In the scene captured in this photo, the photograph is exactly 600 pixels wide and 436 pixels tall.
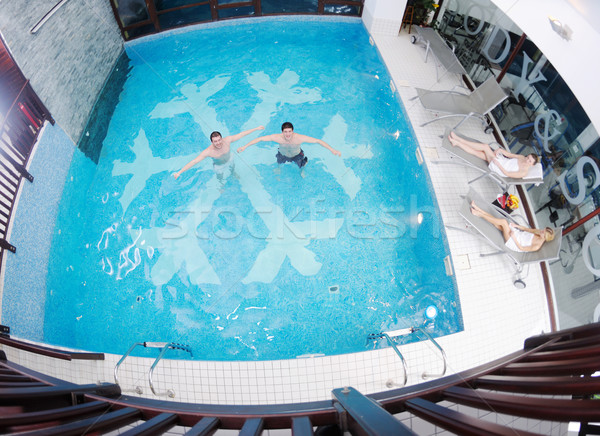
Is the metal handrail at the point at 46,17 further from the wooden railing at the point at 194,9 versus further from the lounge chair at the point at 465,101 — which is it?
the lounge chair at the point at 465,101

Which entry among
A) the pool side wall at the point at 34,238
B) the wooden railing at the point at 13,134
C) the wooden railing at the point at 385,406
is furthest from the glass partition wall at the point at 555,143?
the wooden railing at the point at 13,134

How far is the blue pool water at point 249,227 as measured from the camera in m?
3.62

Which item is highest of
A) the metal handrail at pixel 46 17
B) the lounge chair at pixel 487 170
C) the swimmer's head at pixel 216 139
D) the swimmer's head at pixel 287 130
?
the metal handrail at pixel 46 17

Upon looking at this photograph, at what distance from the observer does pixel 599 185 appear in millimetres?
3209

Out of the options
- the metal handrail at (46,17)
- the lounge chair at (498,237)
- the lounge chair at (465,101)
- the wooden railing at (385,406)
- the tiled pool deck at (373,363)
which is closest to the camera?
the wooden railing at (385,406)

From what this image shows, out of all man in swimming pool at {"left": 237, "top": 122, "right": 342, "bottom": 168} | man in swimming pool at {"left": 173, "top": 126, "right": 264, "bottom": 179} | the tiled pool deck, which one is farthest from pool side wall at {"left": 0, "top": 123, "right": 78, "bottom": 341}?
man in swimming pool at {"left": 237, "top": 122, "right": 342, "bottom": 168}

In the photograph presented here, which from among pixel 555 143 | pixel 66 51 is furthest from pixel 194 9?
pixel 555 143

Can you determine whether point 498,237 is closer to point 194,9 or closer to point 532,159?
point 532,159

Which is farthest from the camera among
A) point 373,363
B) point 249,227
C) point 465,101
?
point 465,101

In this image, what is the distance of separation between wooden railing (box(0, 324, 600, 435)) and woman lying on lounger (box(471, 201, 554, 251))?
182 cm

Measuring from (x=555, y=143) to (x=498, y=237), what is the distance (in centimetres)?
159

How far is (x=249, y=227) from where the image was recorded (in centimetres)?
430

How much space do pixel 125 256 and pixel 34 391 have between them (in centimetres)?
304

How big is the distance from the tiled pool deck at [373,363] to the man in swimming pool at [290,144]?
1972mm
